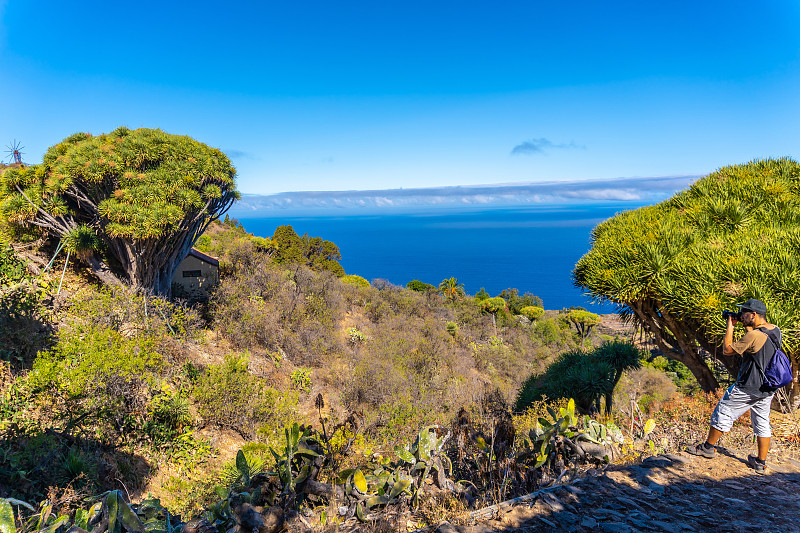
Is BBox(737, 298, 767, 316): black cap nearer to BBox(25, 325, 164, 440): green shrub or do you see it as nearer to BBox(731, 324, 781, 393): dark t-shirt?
BBox(731, 324, 781, 393): dark t-shirt

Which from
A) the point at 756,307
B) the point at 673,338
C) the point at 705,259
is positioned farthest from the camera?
the point at 673,338

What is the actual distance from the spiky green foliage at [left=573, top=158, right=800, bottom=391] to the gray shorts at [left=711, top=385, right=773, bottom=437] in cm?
137

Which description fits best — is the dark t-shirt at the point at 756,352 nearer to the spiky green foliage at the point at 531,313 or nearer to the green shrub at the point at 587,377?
the green shrub at the point at 587,377

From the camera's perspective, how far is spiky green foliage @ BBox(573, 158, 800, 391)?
5105mm

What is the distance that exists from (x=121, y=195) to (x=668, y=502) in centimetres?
1257

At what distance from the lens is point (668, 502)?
10.4ft

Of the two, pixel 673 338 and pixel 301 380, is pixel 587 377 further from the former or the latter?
pixel 301 380

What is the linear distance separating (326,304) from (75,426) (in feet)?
33.6

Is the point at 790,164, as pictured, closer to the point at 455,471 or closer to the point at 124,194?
the point at 455,471

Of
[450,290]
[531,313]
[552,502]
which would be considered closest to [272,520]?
[552,502]

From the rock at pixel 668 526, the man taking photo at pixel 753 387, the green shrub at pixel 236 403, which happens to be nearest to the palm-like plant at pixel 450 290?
the green shrub at pixel 236 403

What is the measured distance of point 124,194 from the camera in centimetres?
1033

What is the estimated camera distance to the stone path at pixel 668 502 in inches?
110

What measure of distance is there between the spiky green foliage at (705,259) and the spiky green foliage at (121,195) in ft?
34.2
